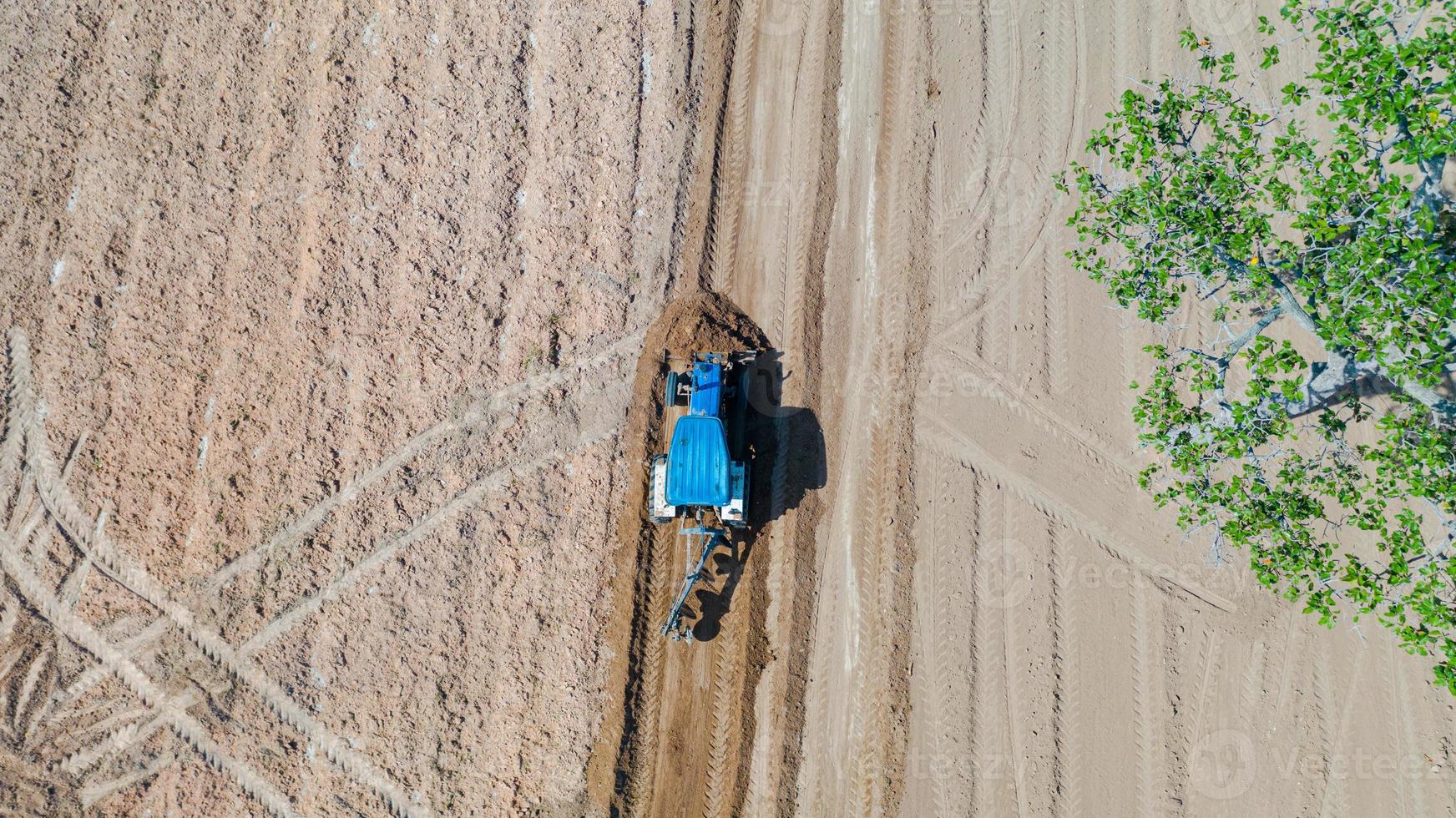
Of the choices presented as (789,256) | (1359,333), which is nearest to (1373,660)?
(1359,333)

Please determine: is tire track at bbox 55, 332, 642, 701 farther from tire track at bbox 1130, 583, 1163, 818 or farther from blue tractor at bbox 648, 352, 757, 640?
tire track at bbox 1130, 583, 1163, 818

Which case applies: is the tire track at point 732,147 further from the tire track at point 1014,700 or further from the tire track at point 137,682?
the tire track at point 137,682

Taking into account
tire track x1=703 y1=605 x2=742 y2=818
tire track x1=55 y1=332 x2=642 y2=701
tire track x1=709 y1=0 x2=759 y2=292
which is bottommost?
tire track x1=703 y1=605 x2=742 y2=818

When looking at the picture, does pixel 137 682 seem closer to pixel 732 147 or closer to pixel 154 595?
pixel 154 595

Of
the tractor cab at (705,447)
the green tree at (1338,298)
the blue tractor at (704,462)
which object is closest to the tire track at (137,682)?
the blue tractor at (704,462)

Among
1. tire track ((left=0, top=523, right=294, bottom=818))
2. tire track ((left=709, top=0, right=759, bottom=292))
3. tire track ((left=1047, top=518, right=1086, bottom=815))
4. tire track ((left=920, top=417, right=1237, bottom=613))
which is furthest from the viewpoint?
tire track ((left=709, top=0, right=759, bottom=292))

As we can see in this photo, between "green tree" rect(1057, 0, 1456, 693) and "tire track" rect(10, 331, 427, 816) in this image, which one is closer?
"green tree" rect(1057, 0, 1456, 693)

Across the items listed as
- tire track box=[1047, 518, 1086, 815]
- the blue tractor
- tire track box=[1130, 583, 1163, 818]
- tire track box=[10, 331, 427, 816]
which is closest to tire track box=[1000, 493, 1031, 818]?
tire track box=[1047, 518, 1086, 815]

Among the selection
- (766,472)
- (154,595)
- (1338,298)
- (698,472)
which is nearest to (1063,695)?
(766,472)
